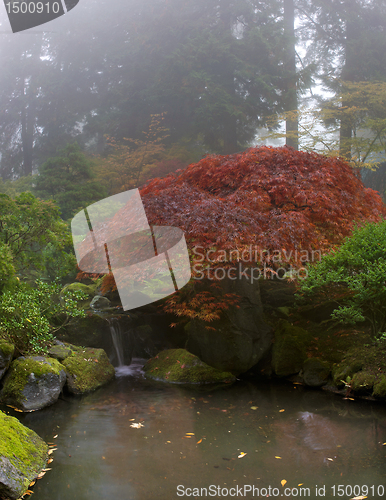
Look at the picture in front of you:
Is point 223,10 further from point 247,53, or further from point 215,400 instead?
point 215,400

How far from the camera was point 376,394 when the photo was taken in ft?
17.0

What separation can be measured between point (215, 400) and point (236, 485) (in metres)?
2.30

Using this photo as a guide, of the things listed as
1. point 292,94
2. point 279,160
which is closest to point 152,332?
point 279,160

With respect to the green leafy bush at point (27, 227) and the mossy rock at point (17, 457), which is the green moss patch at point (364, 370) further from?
the green leafy bush at point (27, 227)

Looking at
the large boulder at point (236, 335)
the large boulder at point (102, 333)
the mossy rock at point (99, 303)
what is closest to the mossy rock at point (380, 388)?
the large boulder at point (236, 335)

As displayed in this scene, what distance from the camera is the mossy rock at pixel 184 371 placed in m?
6.46

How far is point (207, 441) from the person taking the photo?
4105mm

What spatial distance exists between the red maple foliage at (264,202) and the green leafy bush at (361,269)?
20.6 inches

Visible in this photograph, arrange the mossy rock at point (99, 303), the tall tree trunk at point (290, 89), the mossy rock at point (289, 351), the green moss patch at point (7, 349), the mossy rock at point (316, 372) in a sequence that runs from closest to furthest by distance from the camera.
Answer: the green moss patch at point (7, 349) → the mossy rock at point (316, 372) → the mossy rock at point (289, 351) → the mossy rock at point (99, 303) → the tall tree trunk at point (290, 89)

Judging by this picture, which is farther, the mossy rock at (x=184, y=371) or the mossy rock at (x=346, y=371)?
the mossy rock at (x=184, y=371)

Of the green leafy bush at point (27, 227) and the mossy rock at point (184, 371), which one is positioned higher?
the green leafy bush at point (27, 227)

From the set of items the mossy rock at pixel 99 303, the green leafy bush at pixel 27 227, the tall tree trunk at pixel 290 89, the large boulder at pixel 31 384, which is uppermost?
the tall tree trunk at pixel 290 89

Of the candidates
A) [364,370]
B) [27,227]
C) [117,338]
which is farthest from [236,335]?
[27,227]

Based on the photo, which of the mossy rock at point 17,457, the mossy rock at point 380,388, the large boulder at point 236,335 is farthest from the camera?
the large boulder at point 236,335
